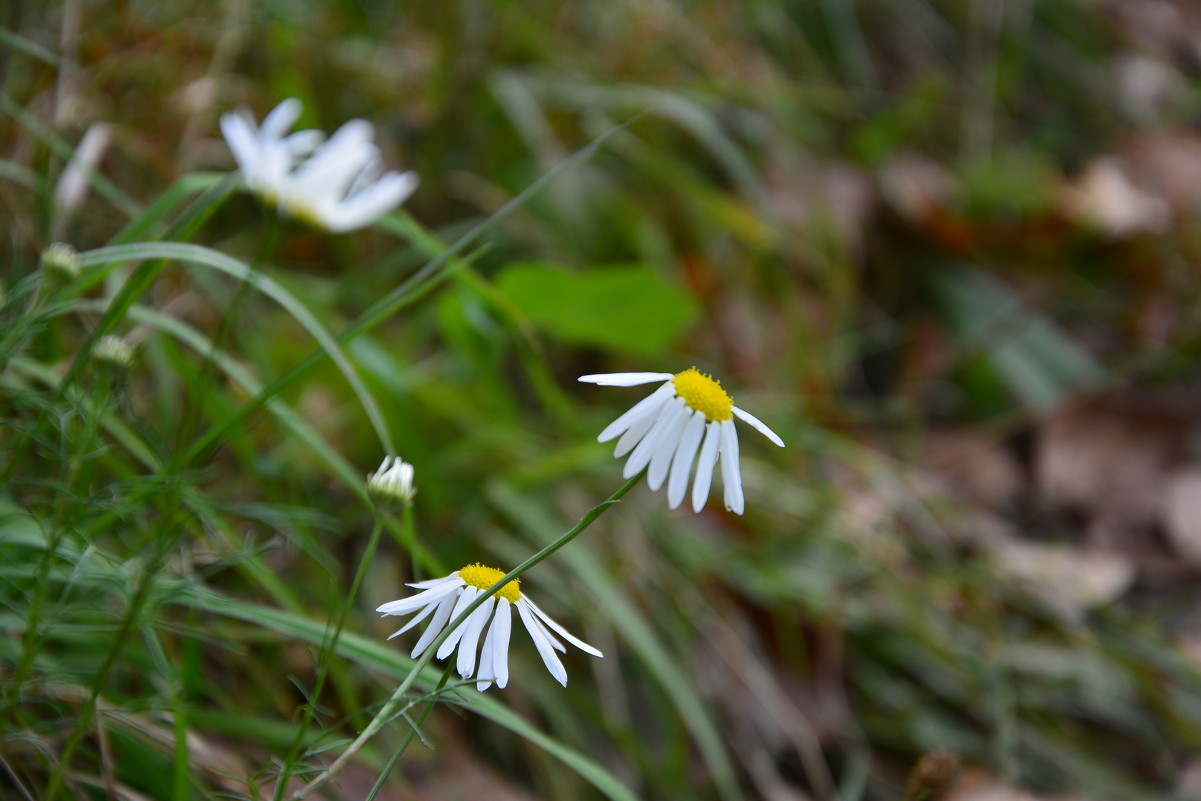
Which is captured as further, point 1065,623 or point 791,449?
point 791,449

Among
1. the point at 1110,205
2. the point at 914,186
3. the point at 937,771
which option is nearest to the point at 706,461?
the point at 937,771

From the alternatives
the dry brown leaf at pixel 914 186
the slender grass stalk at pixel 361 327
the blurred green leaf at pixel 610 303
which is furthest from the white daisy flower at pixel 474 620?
the dry brown leaf at pixel 914 186

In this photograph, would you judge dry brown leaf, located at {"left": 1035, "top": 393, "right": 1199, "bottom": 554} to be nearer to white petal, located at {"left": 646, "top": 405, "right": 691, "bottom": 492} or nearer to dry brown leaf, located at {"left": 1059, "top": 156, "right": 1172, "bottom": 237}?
dry brown leaf, located at {"left": 1059, "top": 156, "right": 1172, "bottom": 237}

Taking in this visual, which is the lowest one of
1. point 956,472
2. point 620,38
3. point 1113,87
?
point 956,472

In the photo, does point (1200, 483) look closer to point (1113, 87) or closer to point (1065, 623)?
point (1065, 623)

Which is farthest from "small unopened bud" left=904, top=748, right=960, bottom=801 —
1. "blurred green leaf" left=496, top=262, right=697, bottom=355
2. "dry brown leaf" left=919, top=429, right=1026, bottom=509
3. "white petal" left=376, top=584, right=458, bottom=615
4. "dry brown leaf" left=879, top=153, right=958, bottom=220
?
"dry brown leaf" left=879, top=153, right=958, bottom=220

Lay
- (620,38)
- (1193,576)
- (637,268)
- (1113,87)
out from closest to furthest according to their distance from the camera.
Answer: (637,268) < (1193,576) < (620,38) < (1113,87)

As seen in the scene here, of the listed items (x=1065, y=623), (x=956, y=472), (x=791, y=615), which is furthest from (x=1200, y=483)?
(x=791, y=615)
